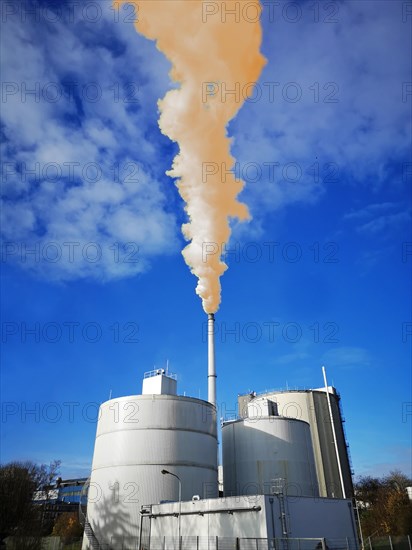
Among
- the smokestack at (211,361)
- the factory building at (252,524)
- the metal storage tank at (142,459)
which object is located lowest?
the factory building at (252,524)

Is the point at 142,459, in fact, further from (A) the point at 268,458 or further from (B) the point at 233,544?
(A) the point at 268,458

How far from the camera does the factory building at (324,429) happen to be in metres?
49.7

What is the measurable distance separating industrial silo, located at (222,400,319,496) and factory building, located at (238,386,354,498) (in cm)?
333

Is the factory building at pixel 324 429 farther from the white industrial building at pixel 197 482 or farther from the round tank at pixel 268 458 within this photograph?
the white industrial building at pixel 197 482

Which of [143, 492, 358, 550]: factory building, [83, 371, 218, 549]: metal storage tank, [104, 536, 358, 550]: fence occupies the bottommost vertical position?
[104, 536, 358, 550]: fence

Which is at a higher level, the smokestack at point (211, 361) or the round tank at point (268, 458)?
the smokestack at point (211, 361)

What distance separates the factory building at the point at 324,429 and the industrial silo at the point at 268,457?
333 cm

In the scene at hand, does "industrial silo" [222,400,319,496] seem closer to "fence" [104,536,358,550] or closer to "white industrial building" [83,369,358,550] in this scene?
"white industrial building" [83,369,358,550]

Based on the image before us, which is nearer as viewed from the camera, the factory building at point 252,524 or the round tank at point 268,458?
the factory building at point 252,524

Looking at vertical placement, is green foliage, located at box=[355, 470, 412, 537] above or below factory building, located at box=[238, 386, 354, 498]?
below

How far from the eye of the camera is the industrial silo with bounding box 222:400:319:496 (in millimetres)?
41719

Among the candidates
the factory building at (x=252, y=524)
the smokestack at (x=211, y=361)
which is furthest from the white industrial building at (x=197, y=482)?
the smokestack at (x=211, y=361)

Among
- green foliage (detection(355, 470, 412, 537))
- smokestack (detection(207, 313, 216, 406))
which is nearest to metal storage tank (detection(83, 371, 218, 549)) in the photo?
smokestack (detection(207, 313, 216, 406))

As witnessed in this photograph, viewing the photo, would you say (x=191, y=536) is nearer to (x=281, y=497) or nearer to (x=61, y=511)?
(x=281, y=497)
